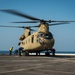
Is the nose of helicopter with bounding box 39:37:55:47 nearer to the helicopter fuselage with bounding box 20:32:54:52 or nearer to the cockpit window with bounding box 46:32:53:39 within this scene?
the helicopter fuselage with bounding box 20:32:54:52

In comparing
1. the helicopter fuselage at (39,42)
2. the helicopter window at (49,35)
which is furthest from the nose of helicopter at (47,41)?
the helicopter window at (49,35)

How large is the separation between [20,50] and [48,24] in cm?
944

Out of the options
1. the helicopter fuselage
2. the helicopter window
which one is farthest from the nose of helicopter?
the helicopter window

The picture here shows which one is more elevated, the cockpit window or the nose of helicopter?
the cockpit window

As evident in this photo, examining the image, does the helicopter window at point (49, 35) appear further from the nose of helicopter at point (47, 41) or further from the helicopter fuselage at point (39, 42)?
the nose of helicopter at point (47, 41)

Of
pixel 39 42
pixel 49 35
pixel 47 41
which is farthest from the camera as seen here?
pixel 39 42

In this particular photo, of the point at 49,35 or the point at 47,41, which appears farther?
the point at 49,35

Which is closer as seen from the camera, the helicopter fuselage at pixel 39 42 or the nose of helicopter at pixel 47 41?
the nose of helicopter at pixel 47 41

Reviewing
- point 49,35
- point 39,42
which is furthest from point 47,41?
point 39,42

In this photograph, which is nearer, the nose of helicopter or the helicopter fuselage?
the nose of helicopter

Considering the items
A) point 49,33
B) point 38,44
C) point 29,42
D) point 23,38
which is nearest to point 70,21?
point 49,33

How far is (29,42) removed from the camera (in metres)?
38.6

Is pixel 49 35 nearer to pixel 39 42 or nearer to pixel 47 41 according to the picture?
pixel 47 41

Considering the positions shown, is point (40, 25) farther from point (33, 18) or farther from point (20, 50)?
point (20, 50)
